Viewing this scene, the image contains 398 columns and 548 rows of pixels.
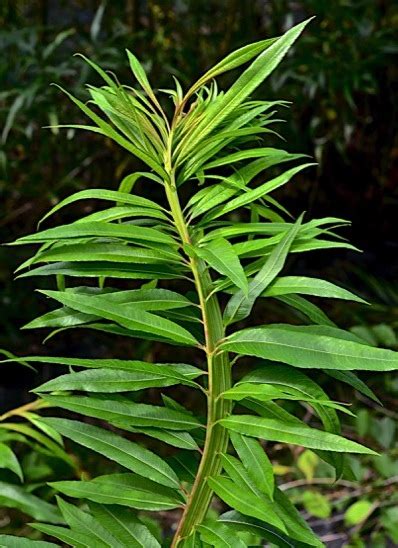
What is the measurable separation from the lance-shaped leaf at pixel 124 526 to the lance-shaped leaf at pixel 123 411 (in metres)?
0.04

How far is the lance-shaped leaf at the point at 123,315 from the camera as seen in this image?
1.14 ft

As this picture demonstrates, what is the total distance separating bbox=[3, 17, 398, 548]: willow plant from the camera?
0.34 meters

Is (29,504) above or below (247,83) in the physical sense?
below

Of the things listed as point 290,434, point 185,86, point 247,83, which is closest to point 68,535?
point 290,434

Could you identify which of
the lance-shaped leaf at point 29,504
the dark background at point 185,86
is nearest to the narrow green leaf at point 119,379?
the lance-shaped leaf at point 29,504

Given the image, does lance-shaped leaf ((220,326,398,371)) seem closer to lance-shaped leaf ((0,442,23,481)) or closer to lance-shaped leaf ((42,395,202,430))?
lance-shaped leaf ((42,395,202,430))

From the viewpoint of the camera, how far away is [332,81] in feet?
5.57

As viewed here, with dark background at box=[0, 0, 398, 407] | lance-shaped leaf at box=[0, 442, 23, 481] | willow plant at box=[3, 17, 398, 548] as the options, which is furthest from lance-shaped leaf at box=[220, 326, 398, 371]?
dark background at box=[0, 0, 398, 407]

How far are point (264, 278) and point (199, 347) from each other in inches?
1.7

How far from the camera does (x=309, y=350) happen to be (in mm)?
338

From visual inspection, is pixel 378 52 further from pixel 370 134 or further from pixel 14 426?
pixel 14 426

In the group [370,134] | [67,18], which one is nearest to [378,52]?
[370,134]

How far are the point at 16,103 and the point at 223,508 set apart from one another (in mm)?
832

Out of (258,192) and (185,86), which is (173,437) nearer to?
(258,192)
